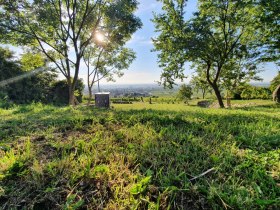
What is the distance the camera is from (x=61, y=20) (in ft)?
36.0

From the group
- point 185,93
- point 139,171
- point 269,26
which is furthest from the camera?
point 185,93

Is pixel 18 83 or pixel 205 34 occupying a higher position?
pixel 205 34

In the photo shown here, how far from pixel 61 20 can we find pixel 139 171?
1172 cm

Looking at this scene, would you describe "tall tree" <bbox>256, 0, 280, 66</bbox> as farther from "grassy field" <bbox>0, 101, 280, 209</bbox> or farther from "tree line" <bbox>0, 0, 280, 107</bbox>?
"grassy field" <bbox>0, 101, 280, 209</bbox>

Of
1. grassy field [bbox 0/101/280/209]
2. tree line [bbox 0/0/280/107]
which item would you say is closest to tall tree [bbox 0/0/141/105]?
tree line [bbox 0/0/280/107]

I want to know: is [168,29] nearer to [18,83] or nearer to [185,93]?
[18,83]

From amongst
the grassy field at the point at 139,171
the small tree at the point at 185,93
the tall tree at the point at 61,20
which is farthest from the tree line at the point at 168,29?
the small tree at the point at 185,93

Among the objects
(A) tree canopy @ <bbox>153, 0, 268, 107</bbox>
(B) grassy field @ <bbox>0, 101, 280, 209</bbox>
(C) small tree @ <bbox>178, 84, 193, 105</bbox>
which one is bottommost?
(B) grassy field @ <bbox>0, 101, 280, 209</bbox>

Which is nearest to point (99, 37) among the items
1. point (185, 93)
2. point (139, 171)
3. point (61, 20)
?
point (61, 20)

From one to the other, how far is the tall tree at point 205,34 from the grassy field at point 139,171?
966cm

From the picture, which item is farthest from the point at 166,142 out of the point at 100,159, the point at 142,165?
the point at 100,159

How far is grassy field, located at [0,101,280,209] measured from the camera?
1.35m

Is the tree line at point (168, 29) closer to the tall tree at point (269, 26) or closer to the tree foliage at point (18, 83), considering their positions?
the tall tree at point (269, 26)

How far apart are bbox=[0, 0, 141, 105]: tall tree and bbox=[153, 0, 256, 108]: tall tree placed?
2.29 metres
